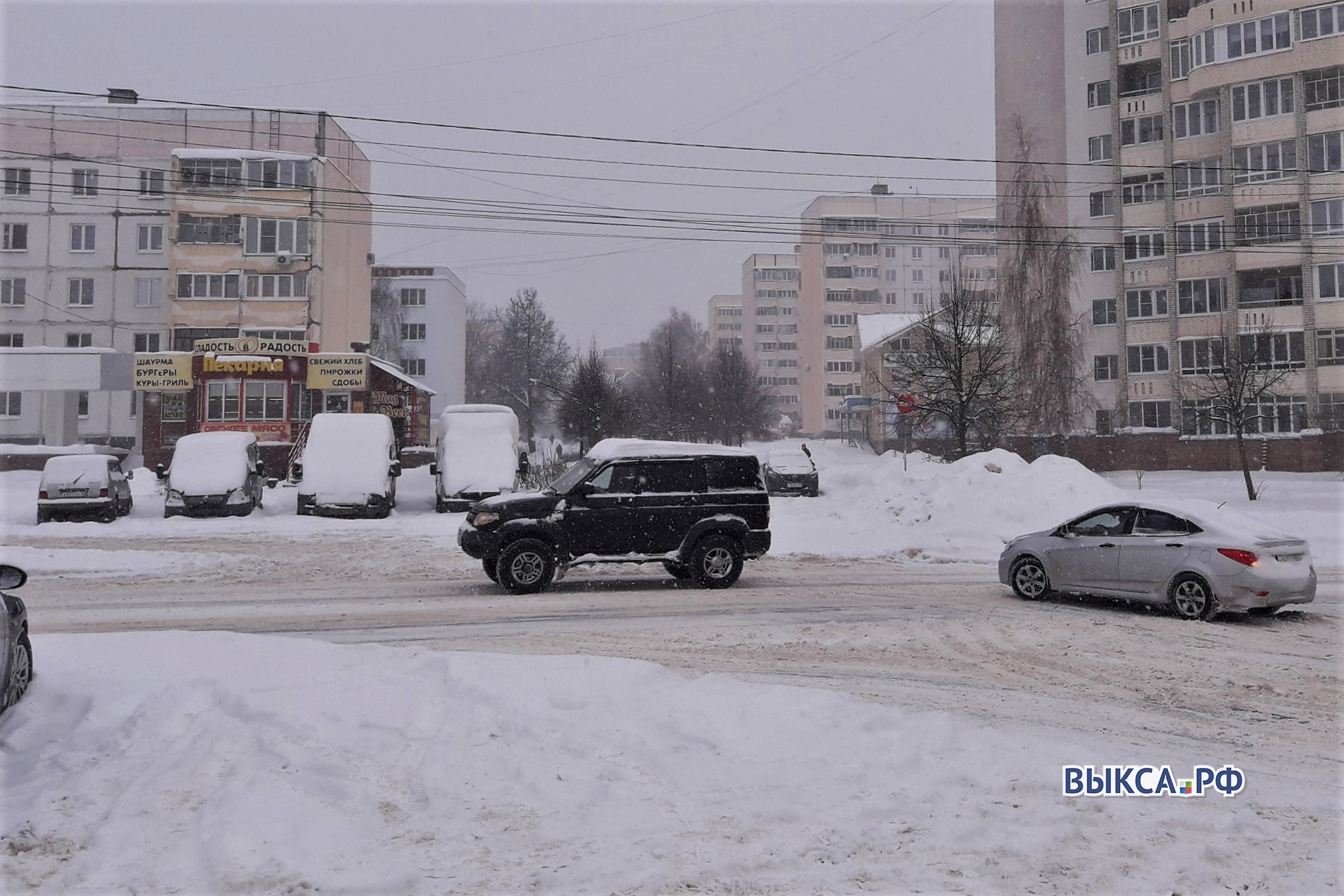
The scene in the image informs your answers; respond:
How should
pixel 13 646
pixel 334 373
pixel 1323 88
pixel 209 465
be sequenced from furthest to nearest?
1. pixel 1323 88
2. pixel 334 373
3. pixel 209 465
4. pixel 13 646

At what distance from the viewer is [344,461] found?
25.9 m

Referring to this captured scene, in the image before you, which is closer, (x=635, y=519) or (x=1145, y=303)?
(x=635, y=519)

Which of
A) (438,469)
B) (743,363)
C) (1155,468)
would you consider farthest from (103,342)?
(1155,468)

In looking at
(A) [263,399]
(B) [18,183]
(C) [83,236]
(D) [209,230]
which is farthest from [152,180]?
(A) [263,399]

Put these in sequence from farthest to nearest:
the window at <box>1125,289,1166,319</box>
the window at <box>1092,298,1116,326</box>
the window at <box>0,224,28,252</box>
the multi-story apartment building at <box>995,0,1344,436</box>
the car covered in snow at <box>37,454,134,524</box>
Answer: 1. the window at <box>0,224,28,252</box>
2. the window at <box>1092,298,1116,326</box>
3. the window at <box>1125,289,1166,319</box>
4. the multi-story apartment building at <box>995,0,1344,436</box>
5. the car covered in snow at <box>37,454,134,524</box>

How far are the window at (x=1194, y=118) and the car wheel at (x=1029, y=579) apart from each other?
4233 centimetres

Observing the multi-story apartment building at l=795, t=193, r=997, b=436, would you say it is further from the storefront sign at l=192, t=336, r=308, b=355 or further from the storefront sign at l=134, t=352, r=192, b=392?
the storefront sign at l=134, t=352, r=192, b=392

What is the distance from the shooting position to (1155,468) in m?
42.5

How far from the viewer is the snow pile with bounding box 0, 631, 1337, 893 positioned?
168 inches

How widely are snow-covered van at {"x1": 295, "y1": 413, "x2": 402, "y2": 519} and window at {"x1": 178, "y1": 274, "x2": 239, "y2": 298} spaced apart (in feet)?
86.0

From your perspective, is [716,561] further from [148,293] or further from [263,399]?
[148,293]

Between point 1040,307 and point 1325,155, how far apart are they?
13081 mm

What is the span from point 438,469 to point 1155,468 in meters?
32.1

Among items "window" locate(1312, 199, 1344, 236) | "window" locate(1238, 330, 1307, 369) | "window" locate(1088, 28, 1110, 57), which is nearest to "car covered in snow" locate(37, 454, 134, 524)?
"window" locate(1238, 330, 1307, 369)
